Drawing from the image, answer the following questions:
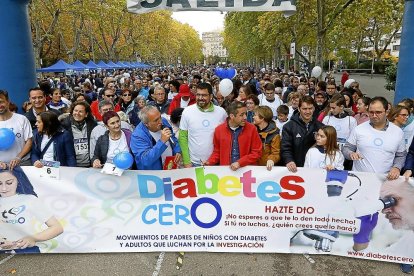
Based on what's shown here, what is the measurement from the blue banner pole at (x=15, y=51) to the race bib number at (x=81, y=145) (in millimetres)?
2846

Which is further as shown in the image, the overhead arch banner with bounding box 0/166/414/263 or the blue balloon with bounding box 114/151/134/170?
the overhead arch banner with bounding box 0/166/414/263

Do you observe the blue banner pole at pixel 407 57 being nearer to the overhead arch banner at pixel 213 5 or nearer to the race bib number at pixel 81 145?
the overhead arch banner at pixel 213 5

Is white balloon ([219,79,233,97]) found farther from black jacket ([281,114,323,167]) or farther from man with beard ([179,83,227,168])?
black jacket ([281,114,323,167])

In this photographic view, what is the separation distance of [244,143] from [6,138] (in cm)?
283

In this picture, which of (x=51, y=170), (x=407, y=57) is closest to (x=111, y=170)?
(x=51, y=170)

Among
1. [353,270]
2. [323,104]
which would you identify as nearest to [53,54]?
[323,104]

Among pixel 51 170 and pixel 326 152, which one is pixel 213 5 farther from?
pixel 51 170

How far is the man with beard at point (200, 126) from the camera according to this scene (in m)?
4.57

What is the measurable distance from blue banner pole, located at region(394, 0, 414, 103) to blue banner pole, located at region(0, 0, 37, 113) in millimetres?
7391

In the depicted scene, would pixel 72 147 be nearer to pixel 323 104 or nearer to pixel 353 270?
A: pixel 353 270

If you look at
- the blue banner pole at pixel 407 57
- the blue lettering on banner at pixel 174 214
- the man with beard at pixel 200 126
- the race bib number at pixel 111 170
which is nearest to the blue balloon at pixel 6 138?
A: the race bib number at pixel 111 170

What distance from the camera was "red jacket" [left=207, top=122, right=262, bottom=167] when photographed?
13.9ft

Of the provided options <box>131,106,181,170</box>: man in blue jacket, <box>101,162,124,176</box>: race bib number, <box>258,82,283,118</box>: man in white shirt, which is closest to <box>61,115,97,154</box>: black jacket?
<box>101,162,124,176</box>: race bib number

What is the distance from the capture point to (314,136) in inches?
176
